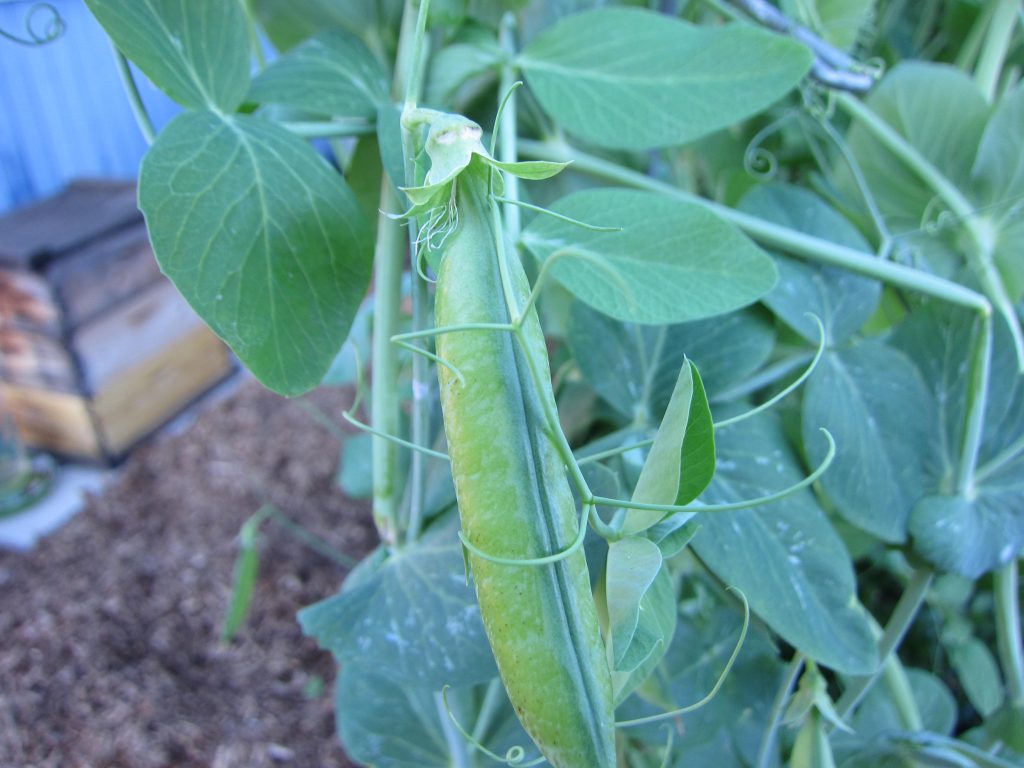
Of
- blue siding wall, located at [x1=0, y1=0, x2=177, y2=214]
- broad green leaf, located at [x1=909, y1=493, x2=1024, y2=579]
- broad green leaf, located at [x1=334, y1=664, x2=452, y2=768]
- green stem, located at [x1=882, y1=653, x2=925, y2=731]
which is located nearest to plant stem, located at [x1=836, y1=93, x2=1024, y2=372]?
broad green leaf, located at [x1=909, y1=493, x2=1024, y2=579]

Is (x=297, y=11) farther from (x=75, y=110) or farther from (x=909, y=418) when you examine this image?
(x=75, y=110)

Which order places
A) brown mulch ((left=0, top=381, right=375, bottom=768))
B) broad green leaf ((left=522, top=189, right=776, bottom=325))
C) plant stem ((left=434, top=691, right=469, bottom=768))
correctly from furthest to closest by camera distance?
1. brown mulch ((left=0, top=381, right=375, bottom=768))
2. plant stem ((left=434, top=691, right=469, bottom=768))
3. broad green leaf ((left=522, top=189, right=776, bottom=325))

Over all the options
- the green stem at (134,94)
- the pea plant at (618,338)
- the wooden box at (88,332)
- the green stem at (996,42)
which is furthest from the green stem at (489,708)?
the wooden box at (88,332)

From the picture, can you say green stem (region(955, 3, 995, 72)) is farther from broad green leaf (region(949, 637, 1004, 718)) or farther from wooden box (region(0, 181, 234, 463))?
wooden box (region(0, 181, 234, 463))

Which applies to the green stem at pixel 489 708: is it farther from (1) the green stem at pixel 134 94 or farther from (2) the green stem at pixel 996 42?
(2) the green stem at pixel 996 42

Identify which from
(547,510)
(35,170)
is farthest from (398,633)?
(35,170)
